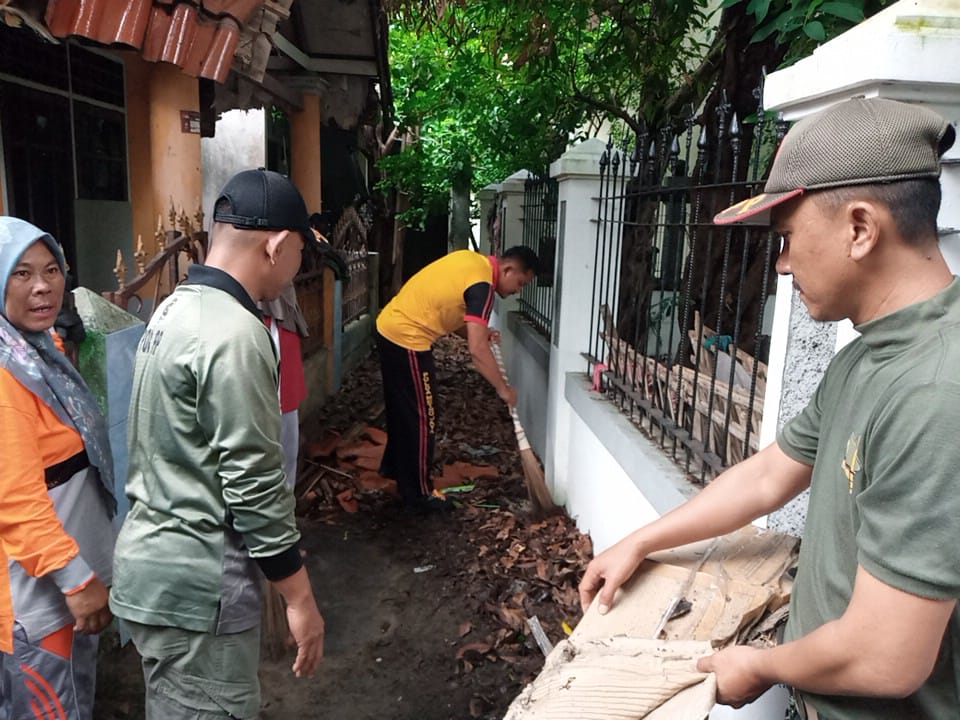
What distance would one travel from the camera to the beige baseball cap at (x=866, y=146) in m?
1.06

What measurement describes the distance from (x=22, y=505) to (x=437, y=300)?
11.4ft

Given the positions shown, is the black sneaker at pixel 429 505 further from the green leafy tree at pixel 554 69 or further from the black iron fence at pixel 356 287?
the black iron fence at pixel 356 287

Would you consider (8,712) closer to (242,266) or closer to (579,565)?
(242,266)

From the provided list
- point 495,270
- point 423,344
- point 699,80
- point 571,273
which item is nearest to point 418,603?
point 423,344

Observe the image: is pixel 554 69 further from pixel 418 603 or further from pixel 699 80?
pixel 418 603

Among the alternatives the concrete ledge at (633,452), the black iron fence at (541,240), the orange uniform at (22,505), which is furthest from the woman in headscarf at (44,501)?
the black iron fence at (541,240)

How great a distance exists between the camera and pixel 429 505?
5.30 meters

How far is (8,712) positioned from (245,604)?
888 millimetres

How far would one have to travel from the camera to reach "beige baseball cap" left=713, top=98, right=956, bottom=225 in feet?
3.49

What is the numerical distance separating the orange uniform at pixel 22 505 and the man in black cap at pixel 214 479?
20cm

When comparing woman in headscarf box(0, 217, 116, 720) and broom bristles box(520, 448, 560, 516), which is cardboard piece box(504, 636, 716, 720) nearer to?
woman in headscarf box(0, 217, 116, 720)

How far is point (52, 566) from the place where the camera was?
2.03 metres

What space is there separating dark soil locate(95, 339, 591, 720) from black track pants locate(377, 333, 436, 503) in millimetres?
278

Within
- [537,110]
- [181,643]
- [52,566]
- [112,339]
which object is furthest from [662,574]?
Result: [537,110]
